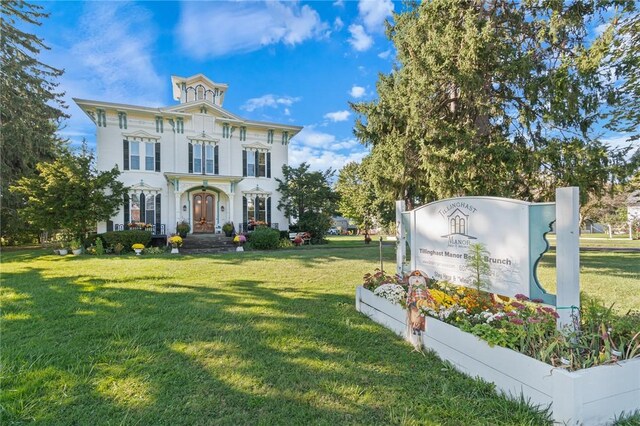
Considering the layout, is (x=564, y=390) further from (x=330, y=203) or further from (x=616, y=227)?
(x=616, y=227)

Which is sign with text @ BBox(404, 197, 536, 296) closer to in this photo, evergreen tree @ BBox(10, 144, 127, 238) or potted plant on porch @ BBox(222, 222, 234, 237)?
potted plant on porch @ BBox(222, 222, 234, 237)

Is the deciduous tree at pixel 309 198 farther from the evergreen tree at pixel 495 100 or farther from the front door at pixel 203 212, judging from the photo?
the evergreen tree at pixel 495 100

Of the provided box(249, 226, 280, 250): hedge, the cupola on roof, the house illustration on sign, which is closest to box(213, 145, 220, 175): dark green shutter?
the cupola on roof

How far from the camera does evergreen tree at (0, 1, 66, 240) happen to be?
14383 mm

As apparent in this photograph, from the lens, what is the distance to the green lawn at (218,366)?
217cm

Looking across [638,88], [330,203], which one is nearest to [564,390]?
[638,88]

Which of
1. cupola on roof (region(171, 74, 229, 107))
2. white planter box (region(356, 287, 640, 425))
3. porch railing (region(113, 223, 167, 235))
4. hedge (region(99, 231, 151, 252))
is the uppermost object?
cupola on roof (region(171, 74, 229, 107))

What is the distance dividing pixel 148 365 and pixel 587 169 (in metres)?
9.13

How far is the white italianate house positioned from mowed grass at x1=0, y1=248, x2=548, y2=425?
11.3m

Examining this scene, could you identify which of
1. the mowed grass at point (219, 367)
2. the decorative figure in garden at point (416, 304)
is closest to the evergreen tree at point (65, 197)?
the mowed grass at point (219, 367)

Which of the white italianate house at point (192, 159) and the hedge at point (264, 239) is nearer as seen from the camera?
the hedge at point (264, 239)

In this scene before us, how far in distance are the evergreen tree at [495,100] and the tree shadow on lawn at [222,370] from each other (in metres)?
5.66

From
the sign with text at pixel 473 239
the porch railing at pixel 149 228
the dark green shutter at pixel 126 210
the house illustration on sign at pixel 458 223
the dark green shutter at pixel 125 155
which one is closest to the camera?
the sign with text at pixel 473 239

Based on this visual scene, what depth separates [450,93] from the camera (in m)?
8.37
